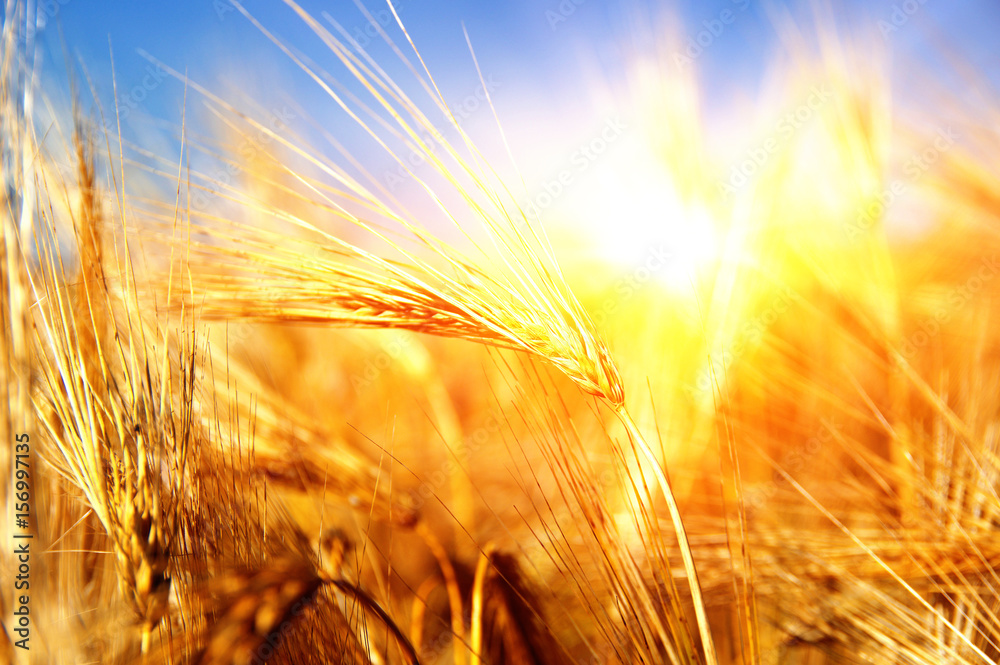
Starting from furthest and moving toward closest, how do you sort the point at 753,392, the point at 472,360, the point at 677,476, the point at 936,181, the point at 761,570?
the point at 472,360
the point at 753,392
the point at 677,476
the point at 936,181
the point at 761,570

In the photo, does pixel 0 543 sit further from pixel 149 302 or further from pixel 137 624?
pixel 149 302

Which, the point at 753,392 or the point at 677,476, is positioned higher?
the point at 753,392

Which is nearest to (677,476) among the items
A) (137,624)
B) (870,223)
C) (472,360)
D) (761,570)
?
(761,570)

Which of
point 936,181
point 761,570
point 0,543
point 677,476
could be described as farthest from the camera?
point 677,476

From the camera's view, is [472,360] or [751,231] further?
[472,360]

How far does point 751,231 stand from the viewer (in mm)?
979

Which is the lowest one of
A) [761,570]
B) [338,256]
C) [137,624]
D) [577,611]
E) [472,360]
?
[577,611]

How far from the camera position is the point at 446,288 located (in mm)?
533

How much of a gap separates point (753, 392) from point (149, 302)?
3.83ft

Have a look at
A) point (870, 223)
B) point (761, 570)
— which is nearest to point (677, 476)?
point (761, 570)

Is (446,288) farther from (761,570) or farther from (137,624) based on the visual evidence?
(761,570)

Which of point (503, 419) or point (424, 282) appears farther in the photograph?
point (503, 419)

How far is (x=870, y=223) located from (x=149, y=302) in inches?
49.0

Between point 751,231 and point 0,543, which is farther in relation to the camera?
point 751,231
